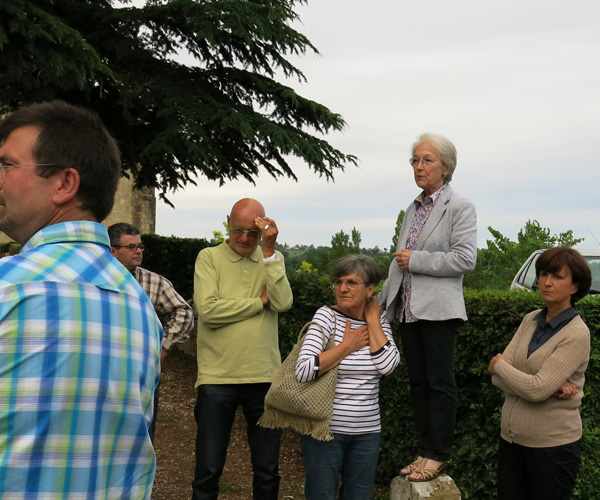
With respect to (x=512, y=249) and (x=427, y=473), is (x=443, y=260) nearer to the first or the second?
(x=427, y=473)

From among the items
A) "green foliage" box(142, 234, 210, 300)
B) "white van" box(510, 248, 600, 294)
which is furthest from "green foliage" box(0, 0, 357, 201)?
"white van" box(510, 248, 600, 294)

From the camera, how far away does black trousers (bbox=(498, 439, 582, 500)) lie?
4117mm

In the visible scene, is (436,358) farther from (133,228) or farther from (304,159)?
(304,159)

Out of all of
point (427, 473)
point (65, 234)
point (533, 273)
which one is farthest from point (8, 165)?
point (533, 273)

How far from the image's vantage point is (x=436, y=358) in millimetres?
4520

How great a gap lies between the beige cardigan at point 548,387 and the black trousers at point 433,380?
1.25 ft

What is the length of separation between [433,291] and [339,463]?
1145 mm

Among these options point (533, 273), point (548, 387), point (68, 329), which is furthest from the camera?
point (533, 273)

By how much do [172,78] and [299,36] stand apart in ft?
6.75

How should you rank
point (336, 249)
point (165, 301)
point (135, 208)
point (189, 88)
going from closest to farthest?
point (165, 301) < point (189, 88) < point (336, 249) < point (135, 208)

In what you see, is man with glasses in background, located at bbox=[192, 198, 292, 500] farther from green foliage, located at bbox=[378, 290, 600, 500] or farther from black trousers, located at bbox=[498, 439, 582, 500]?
black trousers, located at bbox=[498, 439, 582, 500]

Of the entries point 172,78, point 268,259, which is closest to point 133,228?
point 268,259

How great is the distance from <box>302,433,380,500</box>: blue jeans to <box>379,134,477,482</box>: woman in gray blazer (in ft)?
1.57

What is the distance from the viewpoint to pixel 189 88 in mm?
11570
